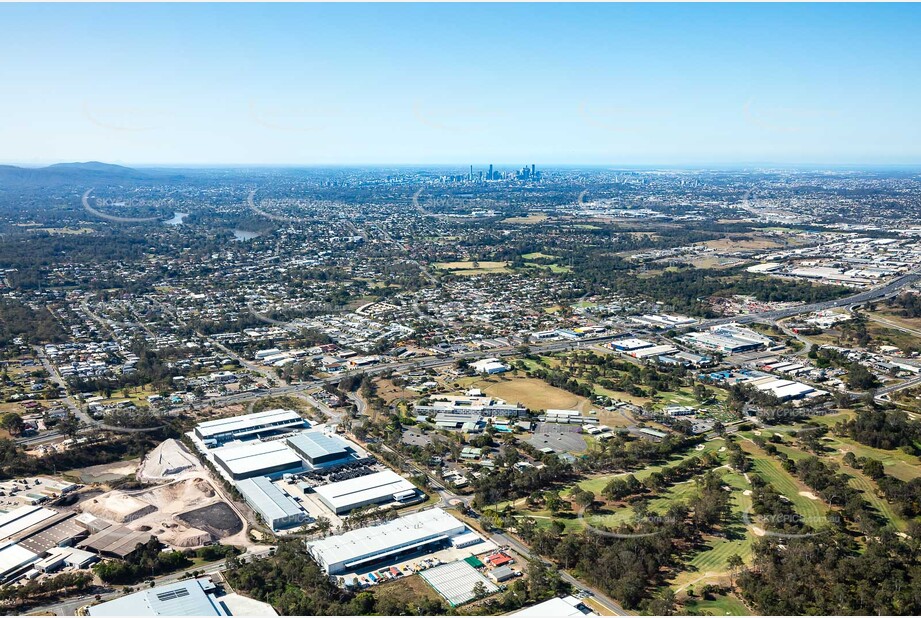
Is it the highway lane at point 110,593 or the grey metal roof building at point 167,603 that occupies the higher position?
the grey metal roof building at point 167,603

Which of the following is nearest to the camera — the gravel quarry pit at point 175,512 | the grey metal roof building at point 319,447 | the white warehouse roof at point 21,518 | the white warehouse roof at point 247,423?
the white warehouse roof at point 21,518

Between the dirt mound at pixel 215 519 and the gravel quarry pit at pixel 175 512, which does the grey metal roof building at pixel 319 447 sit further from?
the dirt mound at pixel 215 519

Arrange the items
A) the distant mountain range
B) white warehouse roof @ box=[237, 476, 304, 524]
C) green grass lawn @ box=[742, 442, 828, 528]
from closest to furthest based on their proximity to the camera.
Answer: white warehouse roof @ box=[237, 476, 304, 524] → green grass lawn @ box=[742, 442, 828, 528] → the distant mountain range

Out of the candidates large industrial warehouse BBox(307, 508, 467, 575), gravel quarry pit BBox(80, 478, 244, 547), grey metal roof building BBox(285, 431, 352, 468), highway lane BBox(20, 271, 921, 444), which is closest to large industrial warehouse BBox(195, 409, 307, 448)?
grey metal roof building BBox(285, 431, 352, 468)

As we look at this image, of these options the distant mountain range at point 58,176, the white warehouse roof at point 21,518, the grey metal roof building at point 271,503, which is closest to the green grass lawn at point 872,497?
the grey metal roof building at point 271,503

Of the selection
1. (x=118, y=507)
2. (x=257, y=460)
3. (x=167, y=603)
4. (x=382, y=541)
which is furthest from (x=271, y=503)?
(x=167, y=603)

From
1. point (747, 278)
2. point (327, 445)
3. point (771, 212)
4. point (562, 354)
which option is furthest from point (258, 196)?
point (327, 445)

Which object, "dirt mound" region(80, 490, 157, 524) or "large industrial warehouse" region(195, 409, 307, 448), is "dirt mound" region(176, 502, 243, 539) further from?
"large industrial warehouse" region(195, 409, 307, 448)
